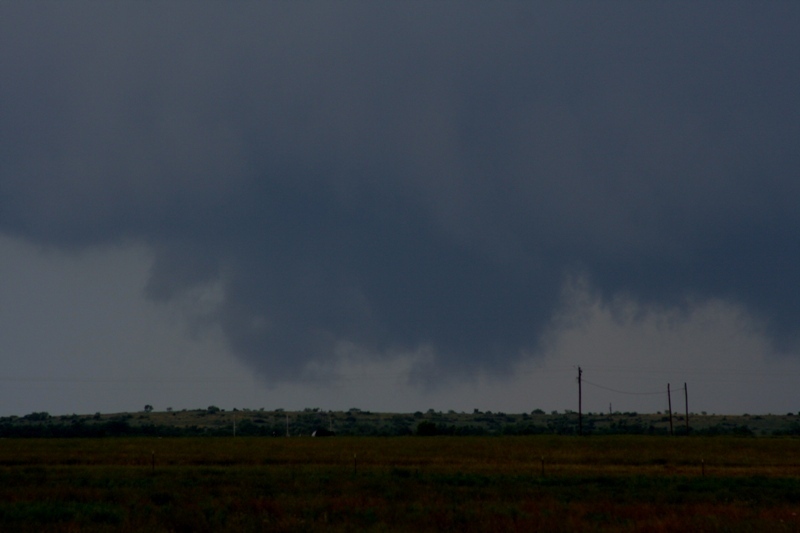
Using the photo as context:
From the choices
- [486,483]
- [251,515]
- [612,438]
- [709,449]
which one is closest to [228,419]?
[612,438]

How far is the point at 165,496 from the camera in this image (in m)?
30.6

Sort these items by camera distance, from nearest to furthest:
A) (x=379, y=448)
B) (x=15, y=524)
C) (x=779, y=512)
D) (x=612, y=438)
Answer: (x=15, y=524) → (x=779, y=512) → (x=379, y=448) → (x=612, y=438)

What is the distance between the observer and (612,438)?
3762 inches

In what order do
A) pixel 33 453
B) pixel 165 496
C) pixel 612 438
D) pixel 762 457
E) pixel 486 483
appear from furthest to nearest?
pixel 612 438, pixel 762 457, pixel 33 453, pixel 486 483, pixel 165 496

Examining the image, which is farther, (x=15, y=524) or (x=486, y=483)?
(x=486, y=483)

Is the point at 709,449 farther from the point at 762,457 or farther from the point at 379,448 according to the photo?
A: the point at 379,448

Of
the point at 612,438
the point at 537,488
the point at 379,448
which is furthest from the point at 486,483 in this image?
the point at 612,438

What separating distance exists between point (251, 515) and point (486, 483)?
1771cm

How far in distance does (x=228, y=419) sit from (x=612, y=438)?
12347 centimetres

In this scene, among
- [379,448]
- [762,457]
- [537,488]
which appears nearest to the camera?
[537,488]

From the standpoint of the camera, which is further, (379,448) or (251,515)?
(379,448)

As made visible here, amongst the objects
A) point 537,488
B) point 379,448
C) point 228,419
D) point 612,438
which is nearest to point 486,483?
point 537,488

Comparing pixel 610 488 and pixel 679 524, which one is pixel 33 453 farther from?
pixel 679 524

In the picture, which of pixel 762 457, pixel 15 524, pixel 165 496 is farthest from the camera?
→ pixel 762 457
